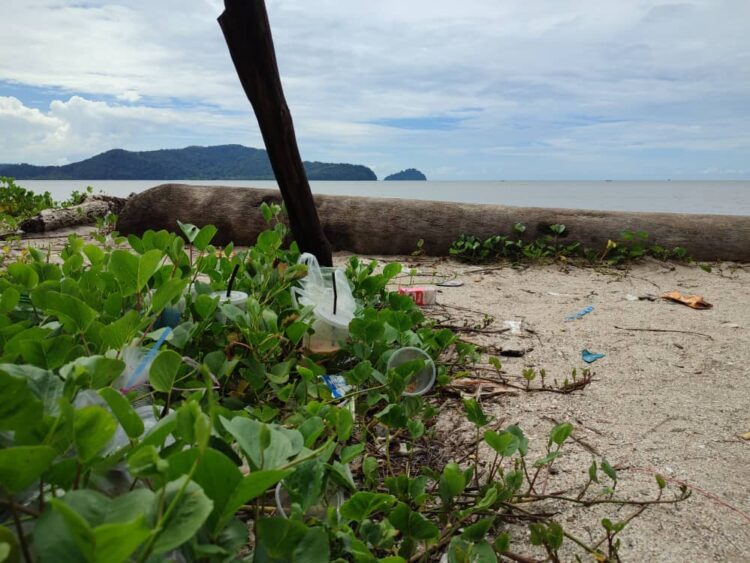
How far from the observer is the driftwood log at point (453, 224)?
194 inches

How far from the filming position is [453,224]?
199 inches

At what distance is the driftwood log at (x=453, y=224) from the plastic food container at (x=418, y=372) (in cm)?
329

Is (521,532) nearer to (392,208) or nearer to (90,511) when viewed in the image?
(90,511)

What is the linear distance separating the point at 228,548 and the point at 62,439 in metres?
0.20

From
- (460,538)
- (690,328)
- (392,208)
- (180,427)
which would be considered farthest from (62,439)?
(392,208)

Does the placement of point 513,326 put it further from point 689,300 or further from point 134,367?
point 134,367

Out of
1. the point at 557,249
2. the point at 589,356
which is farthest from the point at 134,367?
the point at 557,249

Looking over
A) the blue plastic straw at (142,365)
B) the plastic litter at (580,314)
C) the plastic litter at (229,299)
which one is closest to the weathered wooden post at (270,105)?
the plastic litter at (229,299)

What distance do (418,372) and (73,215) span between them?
589 centimetres

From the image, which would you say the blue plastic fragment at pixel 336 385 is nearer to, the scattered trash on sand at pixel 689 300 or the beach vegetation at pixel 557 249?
the scattered trash on sand at pixel 689 300

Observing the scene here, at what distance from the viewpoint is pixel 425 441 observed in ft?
5.06

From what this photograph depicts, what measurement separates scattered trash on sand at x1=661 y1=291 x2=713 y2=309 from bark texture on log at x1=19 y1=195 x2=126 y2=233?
17.8ft

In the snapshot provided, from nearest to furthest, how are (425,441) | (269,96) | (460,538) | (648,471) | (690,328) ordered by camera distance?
(460,538)
(648,471)
(425,441)
(269,96)
(690,328)

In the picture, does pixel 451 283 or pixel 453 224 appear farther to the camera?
pixel 453 224
